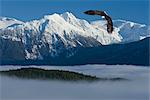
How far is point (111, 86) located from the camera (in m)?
148

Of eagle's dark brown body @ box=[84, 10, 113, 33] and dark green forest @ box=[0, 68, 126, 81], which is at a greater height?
eagle's dark brown body @ box=[84, 10, 113, 33]

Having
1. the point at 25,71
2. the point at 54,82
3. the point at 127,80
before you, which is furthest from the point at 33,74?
the point at 127,80

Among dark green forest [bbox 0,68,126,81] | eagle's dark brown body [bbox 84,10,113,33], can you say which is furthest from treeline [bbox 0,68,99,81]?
eagle's dark brown body [bbox 84,10,113,33]

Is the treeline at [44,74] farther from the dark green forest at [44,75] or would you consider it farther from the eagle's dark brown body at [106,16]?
the eagle's dark brown body at [106,16]

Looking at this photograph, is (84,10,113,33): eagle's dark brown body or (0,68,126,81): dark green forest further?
(0,68,126,81): dark green forest

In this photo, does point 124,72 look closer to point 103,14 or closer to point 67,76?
point 67,76

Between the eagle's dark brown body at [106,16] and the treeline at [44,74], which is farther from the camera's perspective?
the treeline at [44,74]

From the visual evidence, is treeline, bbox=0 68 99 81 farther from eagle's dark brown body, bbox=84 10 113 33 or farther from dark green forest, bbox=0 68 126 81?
eagle's dark brown body, bbox=84 10 113 33

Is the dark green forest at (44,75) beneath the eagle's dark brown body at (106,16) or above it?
beneath

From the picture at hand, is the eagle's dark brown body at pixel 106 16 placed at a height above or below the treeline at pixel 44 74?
above

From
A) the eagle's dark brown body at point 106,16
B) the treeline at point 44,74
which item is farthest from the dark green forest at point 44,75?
the eagle's dark brown body at point 106,16

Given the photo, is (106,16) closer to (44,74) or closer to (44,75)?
(44,74)

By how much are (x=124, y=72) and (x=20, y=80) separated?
73865 millimetres

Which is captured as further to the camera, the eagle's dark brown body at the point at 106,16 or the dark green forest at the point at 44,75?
the dark green forest at the point at 44,75
